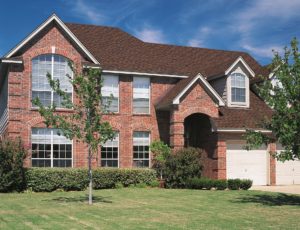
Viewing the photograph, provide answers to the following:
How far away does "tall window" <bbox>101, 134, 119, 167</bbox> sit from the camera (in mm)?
28547

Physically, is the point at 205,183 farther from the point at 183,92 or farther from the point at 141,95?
the point at 141,95

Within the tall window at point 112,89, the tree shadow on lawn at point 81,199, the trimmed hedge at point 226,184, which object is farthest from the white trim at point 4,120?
the trimmed hedge at point 226,184

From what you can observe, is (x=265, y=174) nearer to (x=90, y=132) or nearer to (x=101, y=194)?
(x=101, y=194)

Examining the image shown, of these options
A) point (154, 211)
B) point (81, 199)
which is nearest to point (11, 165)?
point (81, 199)

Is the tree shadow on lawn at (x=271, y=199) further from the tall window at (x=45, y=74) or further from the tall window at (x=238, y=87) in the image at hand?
the tall window at (x=45, y=74)

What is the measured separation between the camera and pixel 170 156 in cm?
2730

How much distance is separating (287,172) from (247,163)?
9.53ft

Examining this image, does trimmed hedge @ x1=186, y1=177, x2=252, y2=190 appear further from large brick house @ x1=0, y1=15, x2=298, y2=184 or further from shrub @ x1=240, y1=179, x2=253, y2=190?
large brick house @ x1=0, y1=15, x2=298, y2=184

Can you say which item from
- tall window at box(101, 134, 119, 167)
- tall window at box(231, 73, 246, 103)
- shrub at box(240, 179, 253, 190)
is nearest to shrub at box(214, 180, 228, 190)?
shrub at box(240, 179, 253, 190)

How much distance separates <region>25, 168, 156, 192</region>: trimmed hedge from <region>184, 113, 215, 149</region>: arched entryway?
4453mm

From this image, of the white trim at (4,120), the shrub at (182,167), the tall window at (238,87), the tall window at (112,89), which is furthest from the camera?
the tall window at (238,87)

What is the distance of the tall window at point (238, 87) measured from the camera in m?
30.6

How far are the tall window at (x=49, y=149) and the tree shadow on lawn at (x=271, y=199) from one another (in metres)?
10.8

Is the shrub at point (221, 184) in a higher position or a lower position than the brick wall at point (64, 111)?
lower
